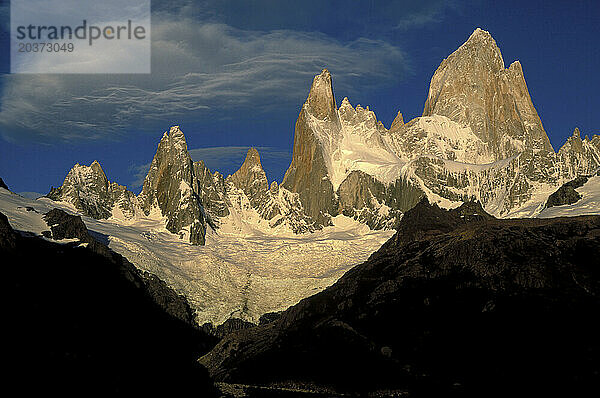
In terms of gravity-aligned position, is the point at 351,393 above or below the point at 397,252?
below

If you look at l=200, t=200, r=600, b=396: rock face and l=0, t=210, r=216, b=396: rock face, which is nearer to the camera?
l=0, t=210, r=216, b=396: rock face

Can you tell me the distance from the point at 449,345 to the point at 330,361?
2210cm

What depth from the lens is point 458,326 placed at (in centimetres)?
11819

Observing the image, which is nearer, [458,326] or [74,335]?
[74,335]

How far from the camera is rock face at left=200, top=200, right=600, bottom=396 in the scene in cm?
10294

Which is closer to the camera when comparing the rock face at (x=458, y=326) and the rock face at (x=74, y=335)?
the rock face at (x=74, y=335)

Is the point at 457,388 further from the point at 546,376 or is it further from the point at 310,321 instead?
the point at 310,321

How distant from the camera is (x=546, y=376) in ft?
319

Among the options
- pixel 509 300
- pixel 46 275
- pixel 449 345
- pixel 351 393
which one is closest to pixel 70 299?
pixel 46 275

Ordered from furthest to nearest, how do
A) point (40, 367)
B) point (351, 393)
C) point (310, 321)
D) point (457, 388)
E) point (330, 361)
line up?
1. point (310, 321)
2. point (330, 361)
3. point (351, 393)
4. point (457, 388)
5. point (40, 367)

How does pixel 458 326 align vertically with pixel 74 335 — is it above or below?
below

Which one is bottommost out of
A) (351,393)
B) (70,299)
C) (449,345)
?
(351,393)

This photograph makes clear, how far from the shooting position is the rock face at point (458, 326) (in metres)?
103

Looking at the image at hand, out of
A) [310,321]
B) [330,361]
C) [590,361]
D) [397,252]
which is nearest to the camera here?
[590,361]
